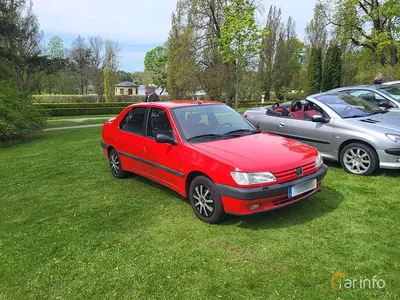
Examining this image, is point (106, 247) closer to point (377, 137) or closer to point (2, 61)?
point (377, 137)

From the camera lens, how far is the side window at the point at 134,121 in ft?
17.4

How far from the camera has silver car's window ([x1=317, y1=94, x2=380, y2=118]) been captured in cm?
622

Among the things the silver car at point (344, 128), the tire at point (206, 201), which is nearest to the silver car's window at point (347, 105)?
the silver car at point (344, 128)

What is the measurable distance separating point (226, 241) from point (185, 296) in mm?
983

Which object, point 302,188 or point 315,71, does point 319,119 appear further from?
point 315,71

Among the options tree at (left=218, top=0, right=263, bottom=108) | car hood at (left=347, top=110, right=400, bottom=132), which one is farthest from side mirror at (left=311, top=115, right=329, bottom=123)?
tree at (left=218, top=0, right=263, bottom=108)

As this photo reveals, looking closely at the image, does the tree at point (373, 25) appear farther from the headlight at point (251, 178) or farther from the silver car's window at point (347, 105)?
the headlight at point (251, 178)

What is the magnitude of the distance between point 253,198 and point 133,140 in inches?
101

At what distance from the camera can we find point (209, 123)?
4750mm

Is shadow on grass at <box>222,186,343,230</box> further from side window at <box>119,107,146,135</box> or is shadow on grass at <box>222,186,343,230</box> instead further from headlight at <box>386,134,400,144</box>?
side window at <box>119,107,146,135</box>

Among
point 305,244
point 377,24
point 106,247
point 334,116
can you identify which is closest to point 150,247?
point 106,247

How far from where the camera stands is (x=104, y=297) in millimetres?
2725

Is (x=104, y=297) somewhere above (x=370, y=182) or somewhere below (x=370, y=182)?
below

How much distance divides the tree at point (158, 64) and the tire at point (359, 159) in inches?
2374
